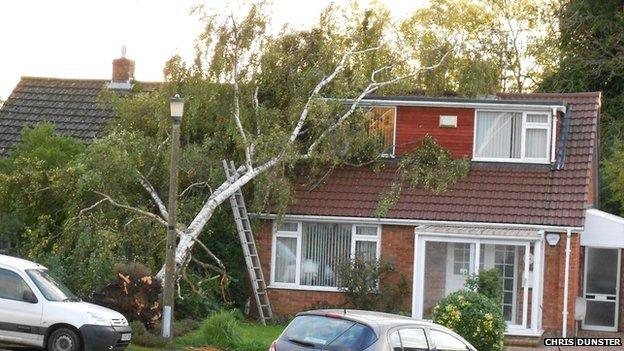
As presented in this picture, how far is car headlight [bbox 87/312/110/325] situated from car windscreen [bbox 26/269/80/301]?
73 cm

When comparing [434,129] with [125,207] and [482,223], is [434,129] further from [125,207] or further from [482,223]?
[125,207]

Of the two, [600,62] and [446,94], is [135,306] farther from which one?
[600,62]

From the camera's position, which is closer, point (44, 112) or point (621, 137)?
point (44, 112)

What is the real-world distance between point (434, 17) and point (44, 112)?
2041 centimetres

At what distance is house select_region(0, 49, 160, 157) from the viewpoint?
35031 millimetres

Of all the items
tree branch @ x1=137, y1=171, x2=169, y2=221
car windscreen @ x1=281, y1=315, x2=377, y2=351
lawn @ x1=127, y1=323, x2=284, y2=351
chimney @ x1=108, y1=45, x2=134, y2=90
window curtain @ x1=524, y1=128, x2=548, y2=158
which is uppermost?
chimney @ x1=108, y1=45, x2=134, y2=90

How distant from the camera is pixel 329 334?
1609cm

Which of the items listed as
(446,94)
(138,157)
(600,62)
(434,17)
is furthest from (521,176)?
(434,17)

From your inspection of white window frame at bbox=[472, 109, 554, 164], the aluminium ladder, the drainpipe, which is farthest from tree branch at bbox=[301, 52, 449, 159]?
the drainpipe

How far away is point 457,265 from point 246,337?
656 cm

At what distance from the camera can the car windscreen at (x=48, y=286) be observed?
20.5 m

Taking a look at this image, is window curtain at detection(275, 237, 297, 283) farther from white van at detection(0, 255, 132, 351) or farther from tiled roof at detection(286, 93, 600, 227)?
white van at detection(0, 255, 132, 351)

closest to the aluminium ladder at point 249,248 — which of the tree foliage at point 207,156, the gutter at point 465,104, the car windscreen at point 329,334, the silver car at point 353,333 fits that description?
the tree foliage at point 207,156

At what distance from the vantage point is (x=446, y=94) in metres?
34.6
